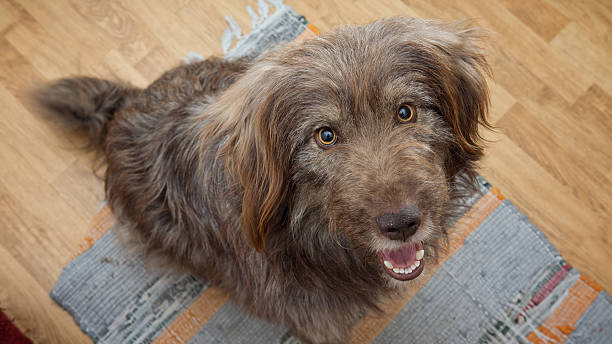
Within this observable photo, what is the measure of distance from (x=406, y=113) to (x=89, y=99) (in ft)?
5.70

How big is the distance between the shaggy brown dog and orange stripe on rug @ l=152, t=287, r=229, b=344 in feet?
1.24

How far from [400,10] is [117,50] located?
179 cm

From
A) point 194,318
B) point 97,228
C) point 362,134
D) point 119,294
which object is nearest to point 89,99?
point 97,228

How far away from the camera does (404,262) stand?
67.4 inches

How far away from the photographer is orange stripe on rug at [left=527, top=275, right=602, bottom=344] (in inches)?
96.8

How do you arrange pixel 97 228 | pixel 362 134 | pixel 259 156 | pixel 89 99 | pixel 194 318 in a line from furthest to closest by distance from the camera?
pixel 97 228, pixel 194 318, pixel 89 99, pixel 259 156, pixel 362 134

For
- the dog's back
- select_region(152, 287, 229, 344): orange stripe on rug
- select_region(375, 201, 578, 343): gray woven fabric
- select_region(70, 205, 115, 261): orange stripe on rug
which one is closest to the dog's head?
the dog's back

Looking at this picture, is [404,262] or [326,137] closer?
[326,137]

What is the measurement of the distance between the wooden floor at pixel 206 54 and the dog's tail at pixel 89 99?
306mm

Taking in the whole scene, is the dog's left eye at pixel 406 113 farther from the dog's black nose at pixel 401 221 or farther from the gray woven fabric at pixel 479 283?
the gray woven fabric at pixel 479 283

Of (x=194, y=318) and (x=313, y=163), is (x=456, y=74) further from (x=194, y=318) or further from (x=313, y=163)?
(x=194, y=318)

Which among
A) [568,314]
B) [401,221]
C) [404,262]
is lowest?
[568,314]

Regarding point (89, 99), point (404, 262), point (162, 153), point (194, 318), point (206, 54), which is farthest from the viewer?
point (206, 54)

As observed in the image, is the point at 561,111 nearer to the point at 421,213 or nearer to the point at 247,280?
the point at 421,213
